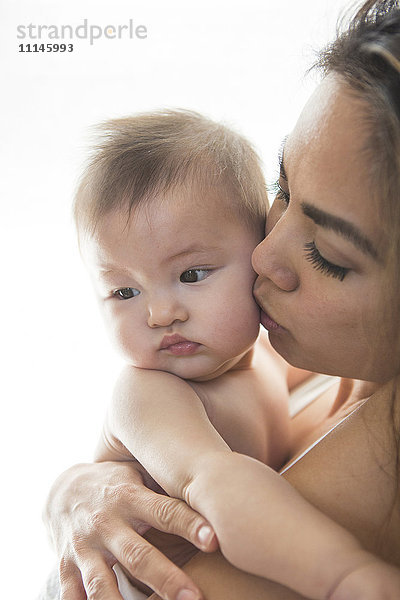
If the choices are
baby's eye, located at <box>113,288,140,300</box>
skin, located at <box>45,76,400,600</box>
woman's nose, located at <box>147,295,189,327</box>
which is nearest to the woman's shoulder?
skin, located at <box>45,76,400,600</box>

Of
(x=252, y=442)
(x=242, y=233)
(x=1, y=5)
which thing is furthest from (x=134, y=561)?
(x=1, y=5)

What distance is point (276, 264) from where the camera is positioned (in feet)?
3.60

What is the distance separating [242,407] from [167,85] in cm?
193

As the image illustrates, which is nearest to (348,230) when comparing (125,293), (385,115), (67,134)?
(385,115)

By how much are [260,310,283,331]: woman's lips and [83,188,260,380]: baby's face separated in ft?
0.04

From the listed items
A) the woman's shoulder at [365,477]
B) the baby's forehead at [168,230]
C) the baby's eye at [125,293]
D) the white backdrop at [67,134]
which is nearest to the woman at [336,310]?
the woman's shoulder at [365,477]

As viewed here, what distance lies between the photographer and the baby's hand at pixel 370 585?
75 centimetres

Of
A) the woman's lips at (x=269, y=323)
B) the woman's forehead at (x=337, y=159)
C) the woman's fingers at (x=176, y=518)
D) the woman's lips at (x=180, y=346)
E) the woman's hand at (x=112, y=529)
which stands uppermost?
the woman's forehead at (x=337, y=159)

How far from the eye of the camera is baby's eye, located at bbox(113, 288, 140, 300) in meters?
1.25

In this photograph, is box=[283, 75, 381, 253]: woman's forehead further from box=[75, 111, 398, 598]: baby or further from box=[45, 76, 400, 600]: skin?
box=[75, 111, 398, 598]: baby

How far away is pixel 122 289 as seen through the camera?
4.13 ft

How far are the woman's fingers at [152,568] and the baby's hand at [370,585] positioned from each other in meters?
0.21

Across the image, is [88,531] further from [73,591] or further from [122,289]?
[122,289]

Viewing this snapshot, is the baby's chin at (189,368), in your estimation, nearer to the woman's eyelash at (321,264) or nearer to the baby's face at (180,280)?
the baby's face at (180,280)
